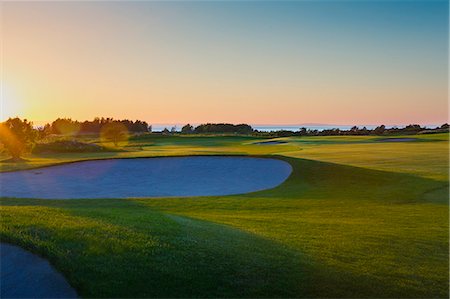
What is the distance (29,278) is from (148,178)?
712 inches

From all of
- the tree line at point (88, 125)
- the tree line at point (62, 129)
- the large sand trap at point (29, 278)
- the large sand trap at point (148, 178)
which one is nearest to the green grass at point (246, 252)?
the large sand trap at point (29, 278)

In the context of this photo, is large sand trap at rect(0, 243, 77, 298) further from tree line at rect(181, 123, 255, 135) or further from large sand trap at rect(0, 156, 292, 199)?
tree line at rect(181, 123, 255, 135)

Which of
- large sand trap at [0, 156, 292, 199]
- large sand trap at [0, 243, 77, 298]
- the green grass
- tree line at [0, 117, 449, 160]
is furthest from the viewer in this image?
tree line at [0, 117, 449, 160]

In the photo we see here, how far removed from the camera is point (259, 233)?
34.3 ft

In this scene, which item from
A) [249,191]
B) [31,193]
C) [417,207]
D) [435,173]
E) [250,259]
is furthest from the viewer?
[435,173]

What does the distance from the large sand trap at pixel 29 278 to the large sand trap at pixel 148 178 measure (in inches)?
502

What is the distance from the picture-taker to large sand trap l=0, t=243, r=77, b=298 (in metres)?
6.66

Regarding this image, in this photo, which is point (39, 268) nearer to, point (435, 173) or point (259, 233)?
point (259, 233)

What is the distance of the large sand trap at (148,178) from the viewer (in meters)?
21.2

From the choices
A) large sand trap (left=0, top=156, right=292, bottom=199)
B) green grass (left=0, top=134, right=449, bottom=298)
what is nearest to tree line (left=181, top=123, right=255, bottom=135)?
large sand trap (left=0, top=156, right=292, bottom=199)

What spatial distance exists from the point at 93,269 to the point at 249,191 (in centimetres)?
1507

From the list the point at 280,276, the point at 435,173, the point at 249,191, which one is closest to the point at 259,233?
the point at 280,276

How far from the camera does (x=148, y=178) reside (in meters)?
25.0

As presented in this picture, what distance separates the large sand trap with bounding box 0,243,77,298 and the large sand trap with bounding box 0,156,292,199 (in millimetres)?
12763
